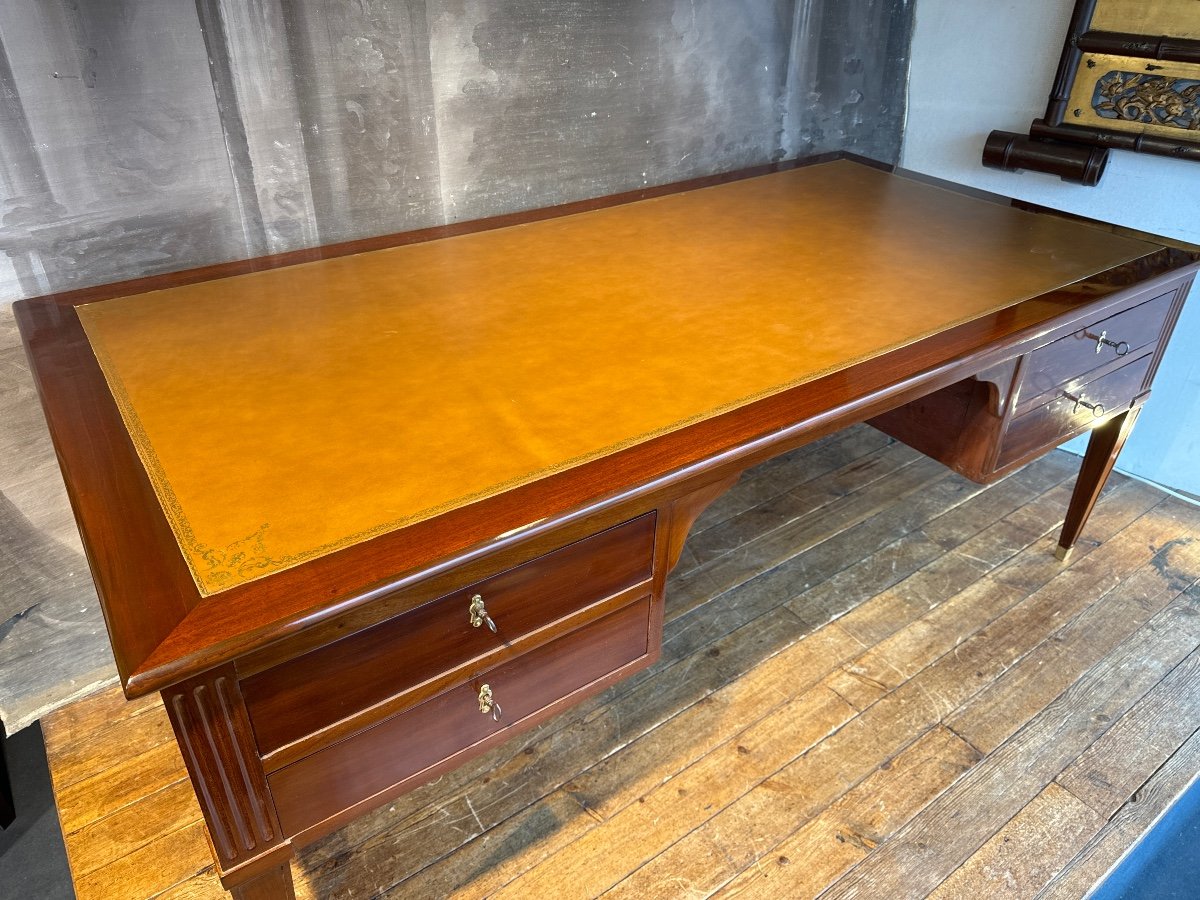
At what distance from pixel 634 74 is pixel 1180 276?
0.96 meters

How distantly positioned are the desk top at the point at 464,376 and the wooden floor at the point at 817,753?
2.14ft

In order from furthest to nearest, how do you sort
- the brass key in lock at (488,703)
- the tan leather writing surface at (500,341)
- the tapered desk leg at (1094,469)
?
1. the tapered desk leg at (1094,469)
2. the brass key in lock at (488,703)
3. the tan leather writing surface at (500,341)

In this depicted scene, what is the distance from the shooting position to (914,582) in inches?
67.6

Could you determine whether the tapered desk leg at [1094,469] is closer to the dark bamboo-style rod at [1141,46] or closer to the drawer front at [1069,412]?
the drawer front at [1069,412]

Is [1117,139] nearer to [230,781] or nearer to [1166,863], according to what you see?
[1166,863]

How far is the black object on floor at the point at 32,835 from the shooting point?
128 cm

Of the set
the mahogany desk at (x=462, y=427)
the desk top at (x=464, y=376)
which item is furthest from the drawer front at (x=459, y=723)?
the desk top at (x=464, y=376)

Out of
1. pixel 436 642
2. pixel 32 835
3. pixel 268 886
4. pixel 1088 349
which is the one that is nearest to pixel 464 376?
pixel 436 642

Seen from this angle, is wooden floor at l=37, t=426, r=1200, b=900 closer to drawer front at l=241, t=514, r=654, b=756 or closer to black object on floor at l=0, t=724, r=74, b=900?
black object on floor at l=0, t=724, r=74, b=900

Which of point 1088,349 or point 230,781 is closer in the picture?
point 230,781

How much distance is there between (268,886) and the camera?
2.89ft

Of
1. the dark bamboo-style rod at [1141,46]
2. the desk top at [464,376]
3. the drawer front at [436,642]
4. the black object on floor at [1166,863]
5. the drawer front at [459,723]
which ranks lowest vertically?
the black object on floor at [1166,863]

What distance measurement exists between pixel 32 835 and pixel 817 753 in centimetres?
126

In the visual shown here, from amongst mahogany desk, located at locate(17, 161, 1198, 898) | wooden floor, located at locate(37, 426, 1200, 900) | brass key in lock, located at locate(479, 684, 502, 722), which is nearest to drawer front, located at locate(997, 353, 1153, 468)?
mahogany desk, located at locate(17, 161, 1198, 898)
